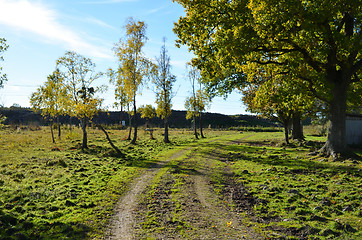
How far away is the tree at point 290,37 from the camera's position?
39.0 feet

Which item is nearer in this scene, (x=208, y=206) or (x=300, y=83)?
(x=208, y=206)

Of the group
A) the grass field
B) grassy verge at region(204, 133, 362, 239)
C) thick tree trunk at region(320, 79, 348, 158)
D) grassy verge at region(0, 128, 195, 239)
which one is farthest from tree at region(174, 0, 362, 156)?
grassy verge at region(0, 128, 195, 239)

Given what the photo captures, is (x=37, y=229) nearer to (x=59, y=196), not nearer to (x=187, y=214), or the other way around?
(x=59, y=196)

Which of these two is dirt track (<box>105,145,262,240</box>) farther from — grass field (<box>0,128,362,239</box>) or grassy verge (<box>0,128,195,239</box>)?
grassy verge (<box>0,128,195,239</box>)

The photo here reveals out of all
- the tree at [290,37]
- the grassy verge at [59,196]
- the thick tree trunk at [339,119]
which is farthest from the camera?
the thick tree trunk at [339,119]

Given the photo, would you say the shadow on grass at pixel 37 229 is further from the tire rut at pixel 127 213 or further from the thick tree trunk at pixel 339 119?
the thick tree trunk at pixel 339 119

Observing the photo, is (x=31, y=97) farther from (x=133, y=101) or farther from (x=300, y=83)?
(x=300, y=83)

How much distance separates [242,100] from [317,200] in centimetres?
2388

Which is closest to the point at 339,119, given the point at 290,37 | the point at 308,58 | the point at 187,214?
the point at 308,58

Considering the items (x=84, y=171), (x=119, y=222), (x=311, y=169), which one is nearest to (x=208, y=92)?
(x=311, y=169)

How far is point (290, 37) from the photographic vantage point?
48.4 ft

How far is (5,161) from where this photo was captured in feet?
53.4

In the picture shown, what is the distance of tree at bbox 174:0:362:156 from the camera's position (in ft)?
39.0

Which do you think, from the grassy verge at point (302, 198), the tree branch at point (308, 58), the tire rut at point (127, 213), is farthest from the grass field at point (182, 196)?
the tree branch at point (308, 58)
